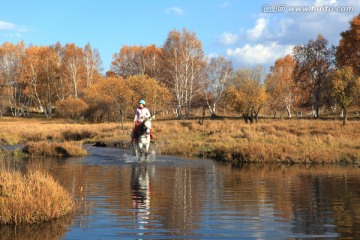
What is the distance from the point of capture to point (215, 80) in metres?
73.4

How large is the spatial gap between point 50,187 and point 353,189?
29.8ft

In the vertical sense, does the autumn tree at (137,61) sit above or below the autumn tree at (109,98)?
above

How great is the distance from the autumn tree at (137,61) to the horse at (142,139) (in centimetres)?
5640

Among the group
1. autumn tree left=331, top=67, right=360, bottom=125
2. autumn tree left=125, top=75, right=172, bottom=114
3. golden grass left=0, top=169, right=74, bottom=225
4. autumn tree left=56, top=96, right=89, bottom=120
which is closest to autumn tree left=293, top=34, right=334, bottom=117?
autumn tree left=331, top=67, right=360, bottom=125

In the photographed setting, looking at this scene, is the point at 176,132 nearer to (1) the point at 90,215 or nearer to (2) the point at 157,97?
(2) the point at 157,97

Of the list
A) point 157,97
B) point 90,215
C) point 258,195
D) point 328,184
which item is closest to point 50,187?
point 90,215

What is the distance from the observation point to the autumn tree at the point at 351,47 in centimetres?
5684

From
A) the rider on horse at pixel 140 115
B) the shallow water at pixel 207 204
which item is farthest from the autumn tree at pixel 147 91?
the shallow water at pixel 207 204

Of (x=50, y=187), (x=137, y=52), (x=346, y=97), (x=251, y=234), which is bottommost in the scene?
(x=251, y=234)

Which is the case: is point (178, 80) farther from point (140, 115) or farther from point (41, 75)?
point (140, 115)

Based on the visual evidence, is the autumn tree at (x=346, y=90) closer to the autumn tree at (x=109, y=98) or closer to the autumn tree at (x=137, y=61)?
the autumn tree at (x=109, y=98)

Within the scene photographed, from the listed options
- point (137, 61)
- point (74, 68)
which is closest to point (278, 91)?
point (137, 61)

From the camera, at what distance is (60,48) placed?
90.9m

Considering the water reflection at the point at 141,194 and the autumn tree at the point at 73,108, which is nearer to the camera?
the water reflection at the point at 141,194
